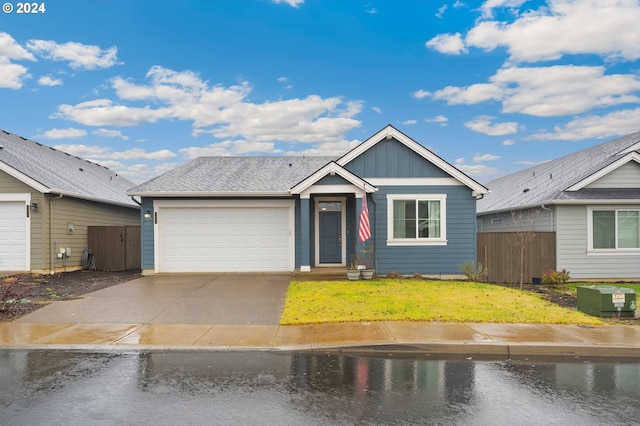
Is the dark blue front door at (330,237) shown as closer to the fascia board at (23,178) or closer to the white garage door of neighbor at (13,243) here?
the fascia board at (23,178)

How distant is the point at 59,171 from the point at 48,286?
8265mm

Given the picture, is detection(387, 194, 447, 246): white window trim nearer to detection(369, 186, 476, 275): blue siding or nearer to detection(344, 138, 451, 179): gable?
detection(369, 186, 476, 275): blue siding

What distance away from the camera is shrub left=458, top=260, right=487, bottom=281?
16.2 meters

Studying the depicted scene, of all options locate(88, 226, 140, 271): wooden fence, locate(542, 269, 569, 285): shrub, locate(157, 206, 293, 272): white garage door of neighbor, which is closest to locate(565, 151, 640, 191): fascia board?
locate(542, 269, 569, 285): shrub

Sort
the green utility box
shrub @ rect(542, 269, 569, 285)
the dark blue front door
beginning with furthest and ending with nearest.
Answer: the dark blue front door
shrub @ rect(542, 269, 569, 285)
the green utility box

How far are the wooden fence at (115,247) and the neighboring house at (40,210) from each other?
53 cm

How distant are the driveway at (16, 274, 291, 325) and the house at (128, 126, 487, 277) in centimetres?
230

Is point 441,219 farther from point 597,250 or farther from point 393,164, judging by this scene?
point 597,250

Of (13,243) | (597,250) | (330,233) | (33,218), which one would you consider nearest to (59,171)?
(33,218)

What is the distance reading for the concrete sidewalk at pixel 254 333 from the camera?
746cm

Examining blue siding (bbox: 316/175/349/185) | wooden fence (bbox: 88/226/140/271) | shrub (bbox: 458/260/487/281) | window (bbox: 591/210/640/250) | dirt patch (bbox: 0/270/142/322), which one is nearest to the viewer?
dirt patch (bbox: 0/270/142/322)

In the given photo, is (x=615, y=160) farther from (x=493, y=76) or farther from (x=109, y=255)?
(x=109, y=255)

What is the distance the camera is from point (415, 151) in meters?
16.6

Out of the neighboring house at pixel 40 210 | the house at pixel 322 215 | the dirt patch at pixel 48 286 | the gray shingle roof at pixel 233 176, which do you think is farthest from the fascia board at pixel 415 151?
the neighboring house at pixel 40 210
